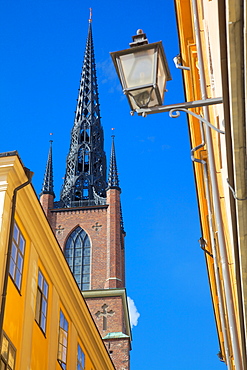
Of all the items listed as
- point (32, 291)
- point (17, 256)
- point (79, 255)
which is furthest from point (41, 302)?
point (79, 255)

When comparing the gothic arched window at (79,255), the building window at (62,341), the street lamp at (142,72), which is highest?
the gothic arched window at (79,255)

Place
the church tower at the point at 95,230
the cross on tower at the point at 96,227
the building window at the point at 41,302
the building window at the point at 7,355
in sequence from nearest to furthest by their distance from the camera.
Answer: the building window at the point at 7,355 → the building window at the point at 41,302 → the church tower at the point at 95,230 → the cross on tower at the point at 96,227

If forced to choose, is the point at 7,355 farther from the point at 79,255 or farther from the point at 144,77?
the point at 79,255

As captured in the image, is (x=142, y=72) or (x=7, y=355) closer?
(x=142, y=72)

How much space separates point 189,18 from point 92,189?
42871 millimetres

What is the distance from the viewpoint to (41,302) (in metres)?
13.5

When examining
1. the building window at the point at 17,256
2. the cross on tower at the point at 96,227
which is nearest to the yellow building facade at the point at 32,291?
the building window at the point at 17,256

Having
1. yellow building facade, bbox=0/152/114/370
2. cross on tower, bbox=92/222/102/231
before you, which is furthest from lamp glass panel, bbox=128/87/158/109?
cross on tower, bbox=92/222/102/231

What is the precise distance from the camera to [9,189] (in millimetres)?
12016

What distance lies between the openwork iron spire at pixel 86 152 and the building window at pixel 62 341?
3645 cm

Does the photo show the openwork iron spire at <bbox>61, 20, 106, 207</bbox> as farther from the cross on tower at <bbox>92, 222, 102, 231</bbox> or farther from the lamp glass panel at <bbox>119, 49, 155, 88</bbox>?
the lamp glass panel at <bbox>119, 49, 155, 88</bbox>

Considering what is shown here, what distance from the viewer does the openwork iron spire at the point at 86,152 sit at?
53.9 meters

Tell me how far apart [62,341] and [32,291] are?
278cm

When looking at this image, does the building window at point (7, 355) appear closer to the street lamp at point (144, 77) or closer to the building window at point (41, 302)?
the building window at point (41, 302)
